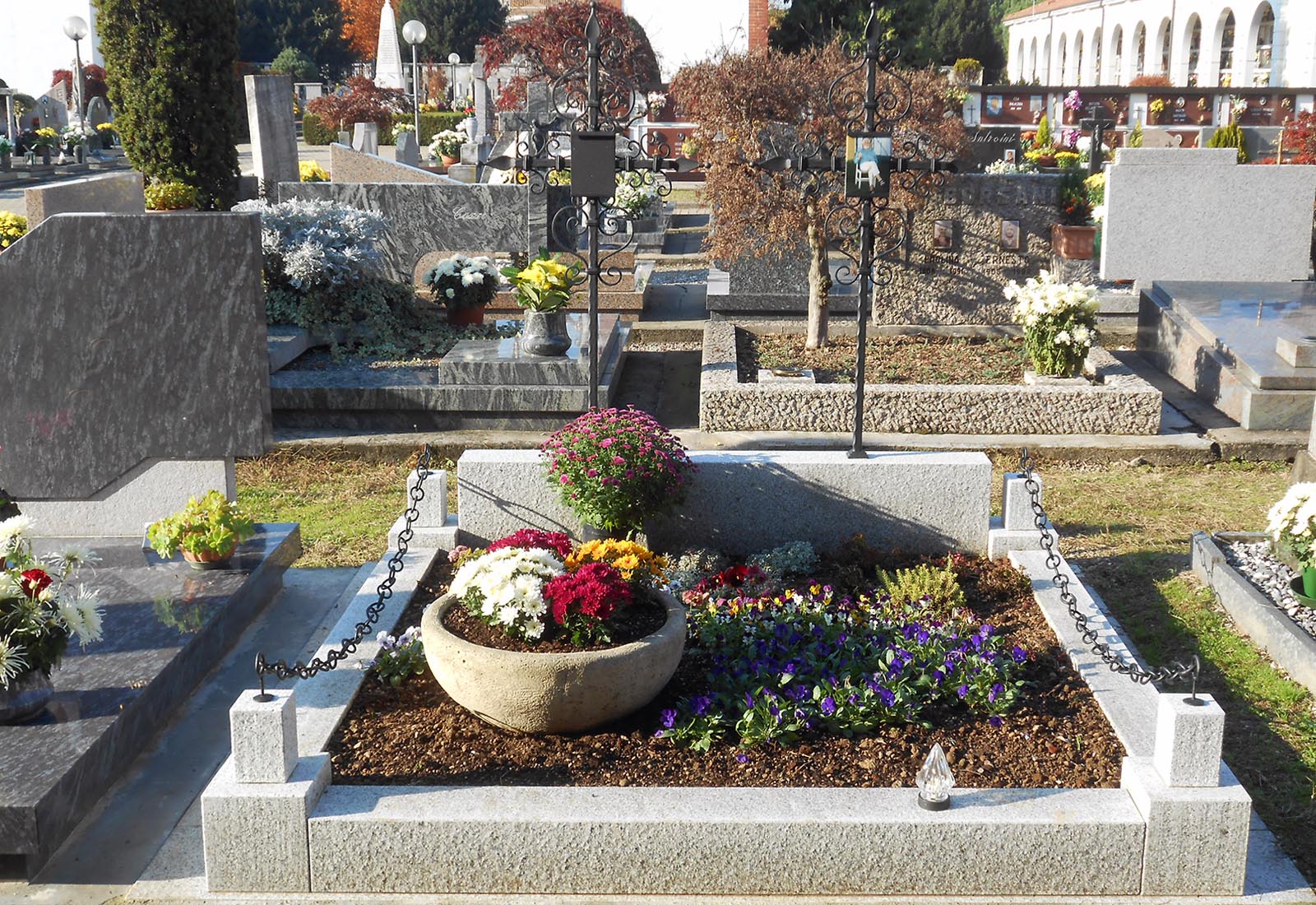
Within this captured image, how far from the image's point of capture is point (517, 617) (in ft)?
15.0

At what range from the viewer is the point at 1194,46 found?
184 ft

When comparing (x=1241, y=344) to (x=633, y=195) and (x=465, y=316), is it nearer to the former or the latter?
(x=465, y=316)

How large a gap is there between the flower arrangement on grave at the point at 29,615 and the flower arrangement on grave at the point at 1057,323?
23.0 feet

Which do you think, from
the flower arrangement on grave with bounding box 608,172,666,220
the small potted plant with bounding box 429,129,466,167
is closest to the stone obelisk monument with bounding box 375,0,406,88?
the small potted plant with bounding box 429,129,466,167

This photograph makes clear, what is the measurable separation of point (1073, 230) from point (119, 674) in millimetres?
9449

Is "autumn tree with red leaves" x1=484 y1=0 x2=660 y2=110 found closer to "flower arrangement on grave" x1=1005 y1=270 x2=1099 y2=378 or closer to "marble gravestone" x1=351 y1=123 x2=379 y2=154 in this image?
"marble gravestone" x1=351 y1=123 x2=379 y2=154

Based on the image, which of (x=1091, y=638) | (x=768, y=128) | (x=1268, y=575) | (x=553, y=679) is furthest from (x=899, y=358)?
(x=553, y=679)

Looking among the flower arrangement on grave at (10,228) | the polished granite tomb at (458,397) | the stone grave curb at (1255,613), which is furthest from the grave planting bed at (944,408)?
the flower arrangement on grave at (10,228)

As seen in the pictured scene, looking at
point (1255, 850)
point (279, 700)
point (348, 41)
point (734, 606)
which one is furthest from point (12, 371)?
point (348, 41)

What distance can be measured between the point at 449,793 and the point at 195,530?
8.68 ft

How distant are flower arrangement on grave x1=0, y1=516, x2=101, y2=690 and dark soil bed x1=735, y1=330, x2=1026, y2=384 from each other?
5.98m

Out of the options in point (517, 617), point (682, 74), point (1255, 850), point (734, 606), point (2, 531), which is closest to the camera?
point (1255, 850)

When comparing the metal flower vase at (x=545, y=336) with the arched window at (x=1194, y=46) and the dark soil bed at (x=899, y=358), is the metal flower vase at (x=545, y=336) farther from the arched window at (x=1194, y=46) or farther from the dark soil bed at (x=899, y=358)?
the arched window at (x=1194, y=46)

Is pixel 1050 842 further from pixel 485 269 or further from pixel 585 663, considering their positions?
pixel 485 269
